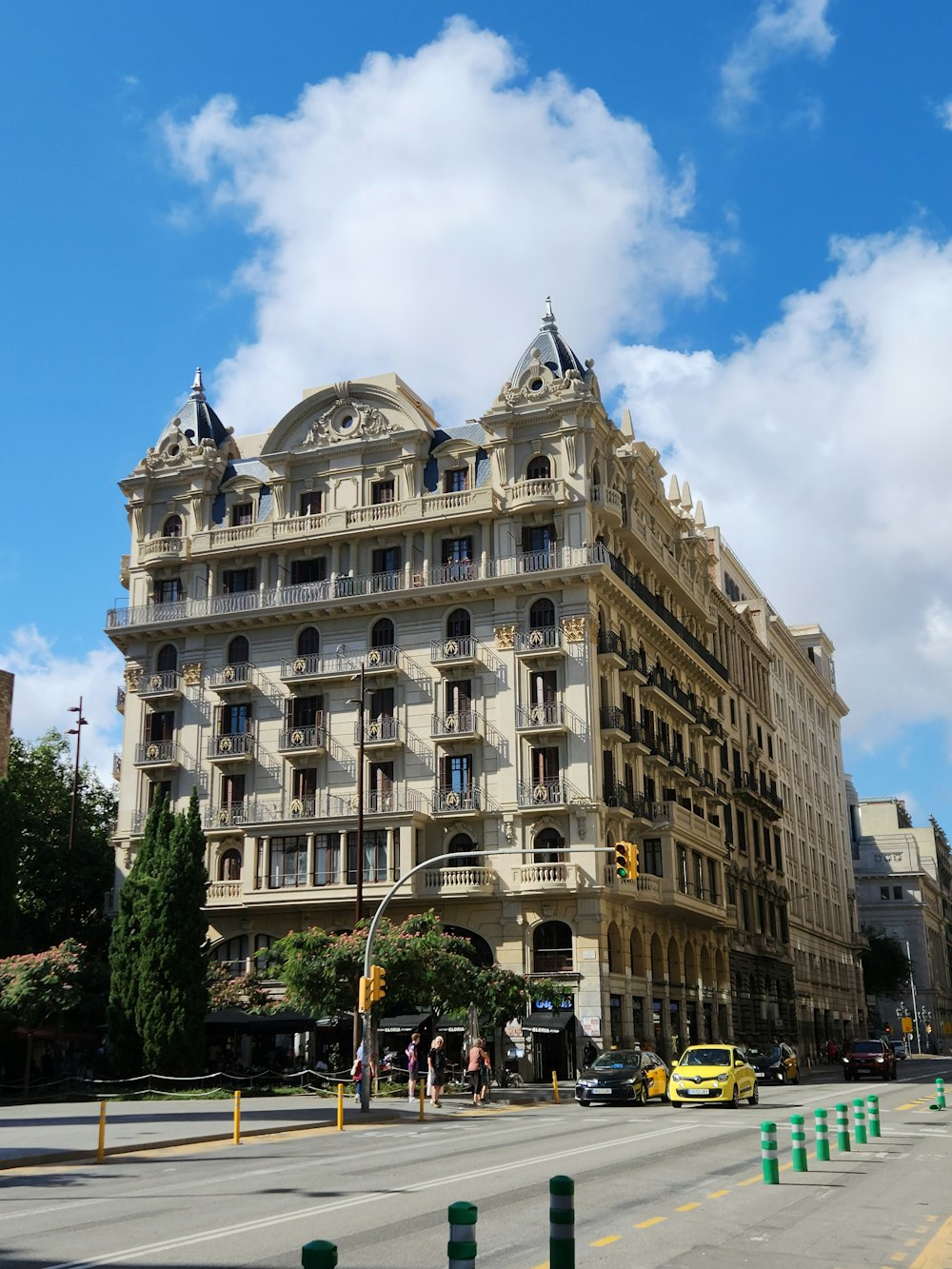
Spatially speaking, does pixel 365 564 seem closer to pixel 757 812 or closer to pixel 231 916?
pixel 231 916

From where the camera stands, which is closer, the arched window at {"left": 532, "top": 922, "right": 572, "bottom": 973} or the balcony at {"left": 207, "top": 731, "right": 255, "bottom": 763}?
the arched window at {"left": 532, "top": 922, "right": 572, "bottom": 973}

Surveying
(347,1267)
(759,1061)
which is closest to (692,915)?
(759,1061)

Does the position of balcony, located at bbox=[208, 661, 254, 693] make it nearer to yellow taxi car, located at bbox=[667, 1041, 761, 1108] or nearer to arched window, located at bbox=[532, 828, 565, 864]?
arched window, located at bbox=[532, 828, 565, 864]

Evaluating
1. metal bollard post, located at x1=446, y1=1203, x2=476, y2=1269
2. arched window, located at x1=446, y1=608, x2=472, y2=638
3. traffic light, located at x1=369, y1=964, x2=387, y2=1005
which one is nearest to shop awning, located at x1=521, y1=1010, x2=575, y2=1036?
traffic light, located at x1=369, y1=964, x2=387, y2=1005

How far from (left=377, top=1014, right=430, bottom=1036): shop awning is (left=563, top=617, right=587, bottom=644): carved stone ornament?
14.5 meters

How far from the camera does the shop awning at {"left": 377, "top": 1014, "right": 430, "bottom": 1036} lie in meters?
43.4

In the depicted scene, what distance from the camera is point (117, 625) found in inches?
2235

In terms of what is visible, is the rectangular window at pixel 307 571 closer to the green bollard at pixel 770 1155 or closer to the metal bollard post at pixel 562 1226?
the green bollard at pixel 770 1155

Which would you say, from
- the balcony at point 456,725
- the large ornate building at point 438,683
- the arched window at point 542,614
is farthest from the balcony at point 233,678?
the arched window at point 542,614

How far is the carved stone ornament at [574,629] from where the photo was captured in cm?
4959

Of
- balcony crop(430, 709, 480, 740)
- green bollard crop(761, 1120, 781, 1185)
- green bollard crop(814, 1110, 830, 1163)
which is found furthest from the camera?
balcony crop(430, 709, 480, 740)

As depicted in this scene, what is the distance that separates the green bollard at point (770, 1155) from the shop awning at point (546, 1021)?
97.1 feet

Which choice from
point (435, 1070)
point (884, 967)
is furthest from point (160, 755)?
point (884, 967)

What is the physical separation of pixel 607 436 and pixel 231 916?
2403cm
